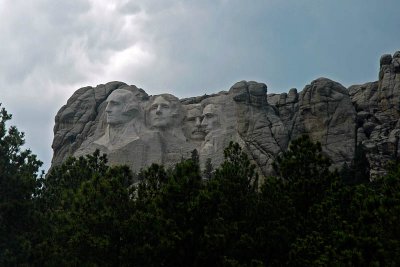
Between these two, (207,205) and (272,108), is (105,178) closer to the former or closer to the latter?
(207,205)

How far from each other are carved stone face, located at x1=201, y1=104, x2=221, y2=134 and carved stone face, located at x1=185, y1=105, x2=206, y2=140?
0.38 meters

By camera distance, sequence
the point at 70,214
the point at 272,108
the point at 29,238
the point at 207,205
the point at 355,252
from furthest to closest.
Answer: the point at 272,108, the point at 29,238, the point at 70,214, the point at 207,205, the point at 355,252

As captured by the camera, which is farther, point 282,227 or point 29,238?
point 29,238

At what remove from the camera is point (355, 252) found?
53.4ft

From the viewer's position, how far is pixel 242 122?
43.8 m

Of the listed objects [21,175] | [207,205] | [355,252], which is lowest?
[355,252]

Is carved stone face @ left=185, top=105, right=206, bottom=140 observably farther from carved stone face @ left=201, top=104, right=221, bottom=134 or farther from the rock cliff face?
carved stone face @ left=201, top=104, right=221, bottom=134

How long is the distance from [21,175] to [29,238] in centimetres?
272

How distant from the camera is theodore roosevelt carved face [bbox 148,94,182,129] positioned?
4456cm

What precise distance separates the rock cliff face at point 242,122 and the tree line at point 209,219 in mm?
16957

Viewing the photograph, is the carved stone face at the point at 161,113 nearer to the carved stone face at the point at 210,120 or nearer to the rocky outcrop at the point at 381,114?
A: the carved stone face at the point at 210,120

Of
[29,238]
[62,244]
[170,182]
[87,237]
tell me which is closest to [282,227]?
[170,182]

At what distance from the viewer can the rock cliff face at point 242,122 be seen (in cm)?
4203

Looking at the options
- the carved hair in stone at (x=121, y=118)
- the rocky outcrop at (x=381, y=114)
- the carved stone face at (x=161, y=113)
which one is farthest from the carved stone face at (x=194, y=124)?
the rocky outcrop at (x=381, y=114)
